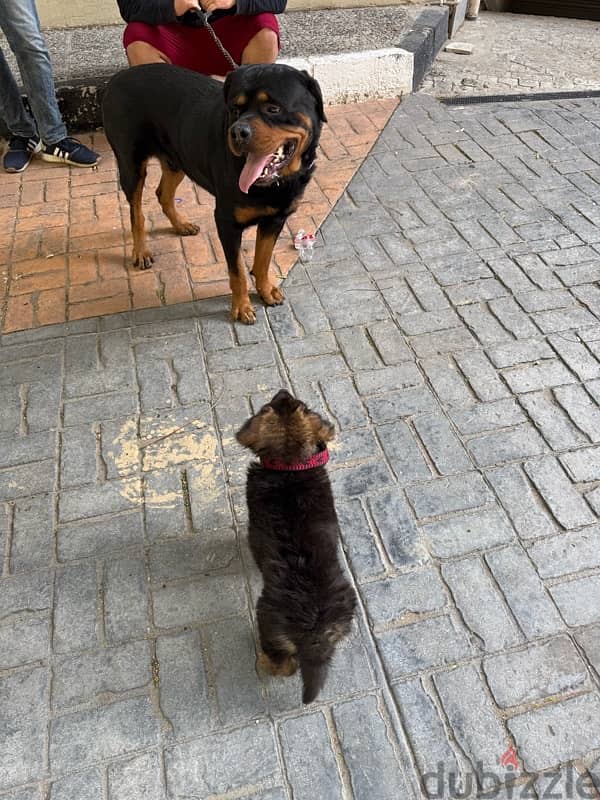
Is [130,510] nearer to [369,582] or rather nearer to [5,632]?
[5,632]

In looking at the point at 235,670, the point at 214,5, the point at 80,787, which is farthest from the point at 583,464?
the point at 214,5

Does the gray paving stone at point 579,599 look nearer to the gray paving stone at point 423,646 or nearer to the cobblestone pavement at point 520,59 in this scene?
the gray paving stone at point 423,646

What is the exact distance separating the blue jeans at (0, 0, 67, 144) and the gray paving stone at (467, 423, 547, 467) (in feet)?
14.4

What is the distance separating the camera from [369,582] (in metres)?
2.29

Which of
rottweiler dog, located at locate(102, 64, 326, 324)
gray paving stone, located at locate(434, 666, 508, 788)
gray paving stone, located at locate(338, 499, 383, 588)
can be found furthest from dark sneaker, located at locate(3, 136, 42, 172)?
gray paving stone, located at locate(434, 666, 508, 788)

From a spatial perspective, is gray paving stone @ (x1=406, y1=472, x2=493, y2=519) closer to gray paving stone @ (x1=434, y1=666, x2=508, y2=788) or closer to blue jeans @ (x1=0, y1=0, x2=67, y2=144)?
gray paving stone @ (x1=434, y1=666, x2=508, y2=788)

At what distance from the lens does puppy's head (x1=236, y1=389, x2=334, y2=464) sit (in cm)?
202

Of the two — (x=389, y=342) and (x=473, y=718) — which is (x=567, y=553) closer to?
(x=473, y=718)

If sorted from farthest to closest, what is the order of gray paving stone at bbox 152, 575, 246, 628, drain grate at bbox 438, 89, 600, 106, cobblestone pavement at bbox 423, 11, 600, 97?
cobblestone pavement at bbox 423, 11, 600, 97 → drain grate at bbox 438, 89, 600, 106 → gray paving stone at bbox 152, 575, 246, 628

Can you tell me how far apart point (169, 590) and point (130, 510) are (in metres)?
0.44

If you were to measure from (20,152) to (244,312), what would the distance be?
319cm

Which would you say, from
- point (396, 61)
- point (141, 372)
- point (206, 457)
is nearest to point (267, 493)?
point (206, 457)

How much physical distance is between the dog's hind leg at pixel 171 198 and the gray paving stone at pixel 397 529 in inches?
99.5

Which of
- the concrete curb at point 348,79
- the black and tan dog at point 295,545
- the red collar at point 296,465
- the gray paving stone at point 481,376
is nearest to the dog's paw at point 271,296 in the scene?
the gray paving stone at point 481,376
